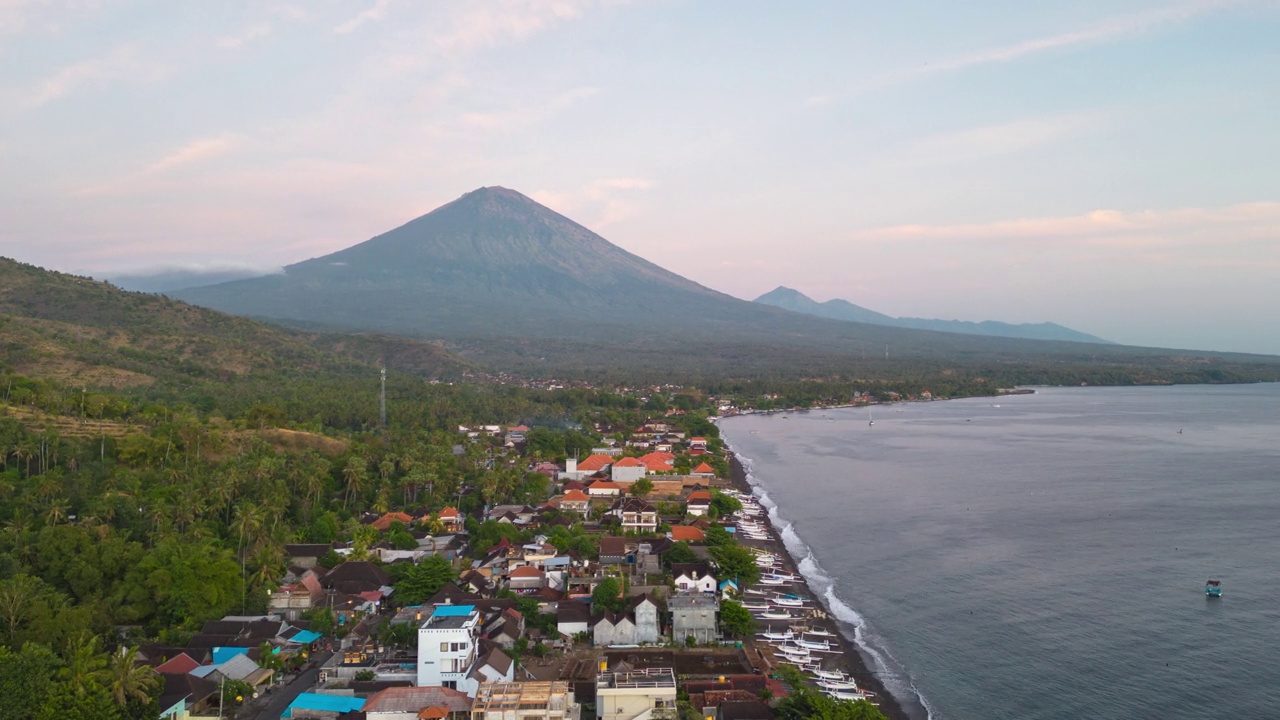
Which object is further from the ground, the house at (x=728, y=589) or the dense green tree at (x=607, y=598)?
the dense green tree at (x=607, y=598)

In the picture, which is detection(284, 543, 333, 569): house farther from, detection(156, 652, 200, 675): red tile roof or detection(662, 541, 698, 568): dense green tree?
detection(662, 541, 698, 568): dense green tree

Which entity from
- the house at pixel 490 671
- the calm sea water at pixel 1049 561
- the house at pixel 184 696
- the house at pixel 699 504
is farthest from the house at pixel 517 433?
the house at pixel 184 696

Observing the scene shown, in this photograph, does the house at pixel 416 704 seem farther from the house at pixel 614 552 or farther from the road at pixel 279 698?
the house at pixel 614 552

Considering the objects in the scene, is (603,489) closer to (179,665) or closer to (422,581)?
(422,581)

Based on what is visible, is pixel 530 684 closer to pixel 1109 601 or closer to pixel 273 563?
pixel 273 563

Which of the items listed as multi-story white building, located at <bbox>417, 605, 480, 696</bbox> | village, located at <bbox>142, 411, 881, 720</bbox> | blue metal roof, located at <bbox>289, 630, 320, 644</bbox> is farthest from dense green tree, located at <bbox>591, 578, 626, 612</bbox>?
blue metal roof, located at <bbox>289, 630, 320, 644</bbox>
